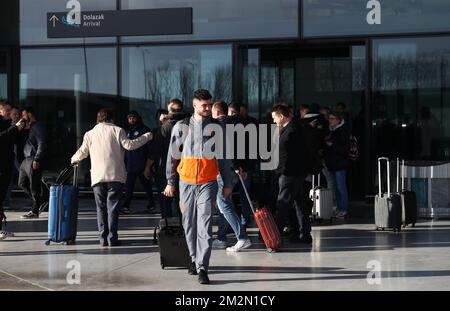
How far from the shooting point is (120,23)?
1700cm

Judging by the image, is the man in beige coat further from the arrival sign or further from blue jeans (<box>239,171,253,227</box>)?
the arrival sign

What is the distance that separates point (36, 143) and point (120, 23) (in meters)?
3.88

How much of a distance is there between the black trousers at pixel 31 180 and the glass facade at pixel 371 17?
5.84 meters

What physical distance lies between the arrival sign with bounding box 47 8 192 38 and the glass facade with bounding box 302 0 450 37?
2554 mm

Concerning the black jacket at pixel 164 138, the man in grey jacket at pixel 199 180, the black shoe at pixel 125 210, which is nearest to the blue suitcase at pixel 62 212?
the black jacket at pixel 164 138

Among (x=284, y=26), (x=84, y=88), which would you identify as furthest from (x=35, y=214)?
(x=284, y=26)

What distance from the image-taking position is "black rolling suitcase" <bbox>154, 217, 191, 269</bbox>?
30.7 ft

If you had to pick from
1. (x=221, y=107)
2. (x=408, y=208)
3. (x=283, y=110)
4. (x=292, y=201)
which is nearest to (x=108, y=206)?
(x=221, y=107)

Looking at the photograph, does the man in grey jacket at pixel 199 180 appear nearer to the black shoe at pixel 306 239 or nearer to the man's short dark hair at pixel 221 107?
the man's short dark hair at pixel 221 107

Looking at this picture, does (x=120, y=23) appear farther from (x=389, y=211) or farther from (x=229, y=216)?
(x=229, y=216)

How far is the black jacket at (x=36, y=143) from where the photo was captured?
544 inches

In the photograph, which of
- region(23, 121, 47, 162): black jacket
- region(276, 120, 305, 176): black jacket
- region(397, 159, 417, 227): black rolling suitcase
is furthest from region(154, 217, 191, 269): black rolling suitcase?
region(23, 121, 47, 162): black jacket
